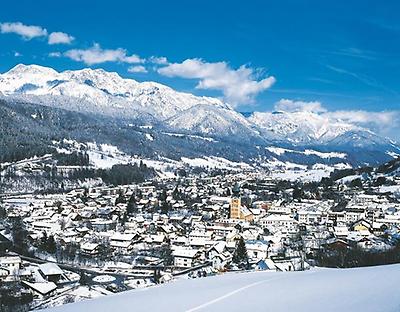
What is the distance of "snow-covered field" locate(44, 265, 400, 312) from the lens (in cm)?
399

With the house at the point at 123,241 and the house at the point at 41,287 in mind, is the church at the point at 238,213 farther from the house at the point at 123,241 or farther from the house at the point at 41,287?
the house at the point at 41,287

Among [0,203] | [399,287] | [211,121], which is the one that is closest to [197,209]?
[0,203]

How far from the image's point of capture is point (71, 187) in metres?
49.3

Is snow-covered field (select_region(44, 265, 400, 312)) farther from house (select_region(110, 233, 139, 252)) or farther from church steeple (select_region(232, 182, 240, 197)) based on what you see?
church steeple (select_region(232, 182, 240, 197))

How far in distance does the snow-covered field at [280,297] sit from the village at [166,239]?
278 inches

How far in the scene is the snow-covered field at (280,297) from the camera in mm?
3990

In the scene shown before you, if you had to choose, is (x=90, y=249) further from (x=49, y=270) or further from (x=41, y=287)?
(x=41, y=287)

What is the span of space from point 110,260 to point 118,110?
18355cm

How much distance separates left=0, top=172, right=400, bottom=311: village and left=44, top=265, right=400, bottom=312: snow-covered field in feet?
23.1

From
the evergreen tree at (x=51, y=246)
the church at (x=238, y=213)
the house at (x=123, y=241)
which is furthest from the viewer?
the church at (x=238, y=213)

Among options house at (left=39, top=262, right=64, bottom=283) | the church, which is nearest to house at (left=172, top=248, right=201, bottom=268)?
house at (left=39, top=262, right=64, bottom=283)

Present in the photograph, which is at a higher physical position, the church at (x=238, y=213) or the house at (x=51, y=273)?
the church at (x=238, y=213)

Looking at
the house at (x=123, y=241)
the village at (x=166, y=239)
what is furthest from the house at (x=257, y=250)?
the house at (x=123, y=241)

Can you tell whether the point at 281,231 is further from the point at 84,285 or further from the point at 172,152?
the point at 172,152
